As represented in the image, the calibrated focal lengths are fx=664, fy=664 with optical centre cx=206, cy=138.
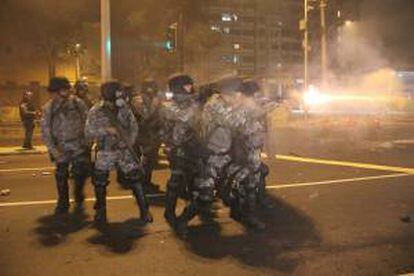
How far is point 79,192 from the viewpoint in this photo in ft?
31.8

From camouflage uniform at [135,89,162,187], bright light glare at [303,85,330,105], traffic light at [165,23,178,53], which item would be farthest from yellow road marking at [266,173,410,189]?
bright light glare at [303,85,330,105]

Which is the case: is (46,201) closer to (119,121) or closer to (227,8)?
(119,121)

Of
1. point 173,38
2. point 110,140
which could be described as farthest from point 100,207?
point 173,38

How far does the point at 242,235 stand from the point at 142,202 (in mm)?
1394

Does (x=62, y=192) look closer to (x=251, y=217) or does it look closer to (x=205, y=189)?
(x=205, y=189)

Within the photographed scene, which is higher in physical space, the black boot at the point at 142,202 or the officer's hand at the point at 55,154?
the officer's hand at the point at 55,154

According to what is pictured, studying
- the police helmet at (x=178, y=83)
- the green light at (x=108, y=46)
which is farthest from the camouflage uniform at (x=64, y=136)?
the green light at (x=108, y=46)

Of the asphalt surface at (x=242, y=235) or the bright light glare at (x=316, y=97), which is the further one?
the bright light glare at (x=316, y=97)

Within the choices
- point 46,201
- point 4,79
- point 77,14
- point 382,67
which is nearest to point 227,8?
point 382,67

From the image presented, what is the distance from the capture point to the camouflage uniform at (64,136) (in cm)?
884

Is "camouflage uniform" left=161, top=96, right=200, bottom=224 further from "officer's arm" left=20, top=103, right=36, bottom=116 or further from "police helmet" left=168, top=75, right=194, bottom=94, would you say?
"officer's arm" left=20, top=103, right=36, bottom=116

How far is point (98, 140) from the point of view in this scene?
315 inches

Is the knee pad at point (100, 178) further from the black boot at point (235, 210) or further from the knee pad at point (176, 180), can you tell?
the black boot at point (235, 210)

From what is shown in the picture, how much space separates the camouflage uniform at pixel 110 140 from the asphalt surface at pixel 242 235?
2.14ft
